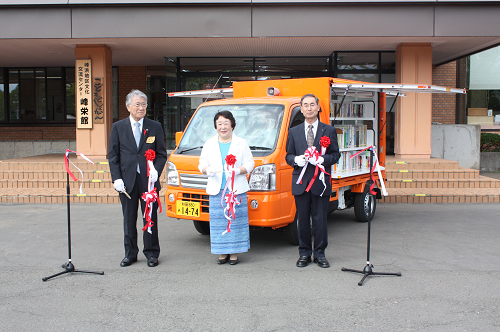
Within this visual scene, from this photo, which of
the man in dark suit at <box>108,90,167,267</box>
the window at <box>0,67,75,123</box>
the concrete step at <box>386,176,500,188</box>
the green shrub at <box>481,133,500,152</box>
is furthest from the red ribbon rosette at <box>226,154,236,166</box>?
the window at <box>0,67,75,123</box>

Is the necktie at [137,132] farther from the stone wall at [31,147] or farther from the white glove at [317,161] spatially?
the stone wall at [31,147]

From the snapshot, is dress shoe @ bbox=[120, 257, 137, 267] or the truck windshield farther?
the truck windshield

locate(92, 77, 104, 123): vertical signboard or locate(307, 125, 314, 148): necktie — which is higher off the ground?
locate(92, 77, 104, 123): vertical signboard

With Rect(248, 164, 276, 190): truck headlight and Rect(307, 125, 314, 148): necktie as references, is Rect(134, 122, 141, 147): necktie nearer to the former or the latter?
Rect(248, 164, 276, 190): truck headlight

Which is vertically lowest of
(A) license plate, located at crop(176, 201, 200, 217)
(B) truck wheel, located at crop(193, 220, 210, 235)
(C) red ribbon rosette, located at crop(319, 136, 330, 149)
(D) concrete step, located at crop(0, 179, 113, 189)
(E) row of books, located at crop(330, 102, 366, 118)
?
(B) truck wheel, located at crop(193, 220, 210, 235)

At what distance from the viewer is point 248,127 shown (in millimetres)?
6027

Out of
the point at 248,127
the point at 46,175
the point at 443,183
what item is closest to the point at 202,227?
the point at 248,127

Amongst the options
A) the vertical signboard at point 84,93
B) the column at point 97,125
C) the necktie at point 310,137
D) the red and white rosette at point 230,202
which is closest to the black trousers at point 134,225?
the red and white rosette at point 230,202

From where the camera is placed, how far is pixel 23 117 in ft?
55.1

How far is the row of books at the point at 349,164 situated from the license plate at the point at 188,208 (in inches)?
77.4

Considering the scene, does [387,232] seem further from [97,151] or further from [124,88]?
[124,88]

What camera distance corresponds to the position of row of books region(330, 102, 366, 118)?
6617mm

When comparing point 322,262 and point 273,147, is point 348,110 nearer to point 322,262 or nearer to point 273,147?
point 273,147

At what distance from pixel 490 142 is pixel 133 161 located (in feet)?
42.1
